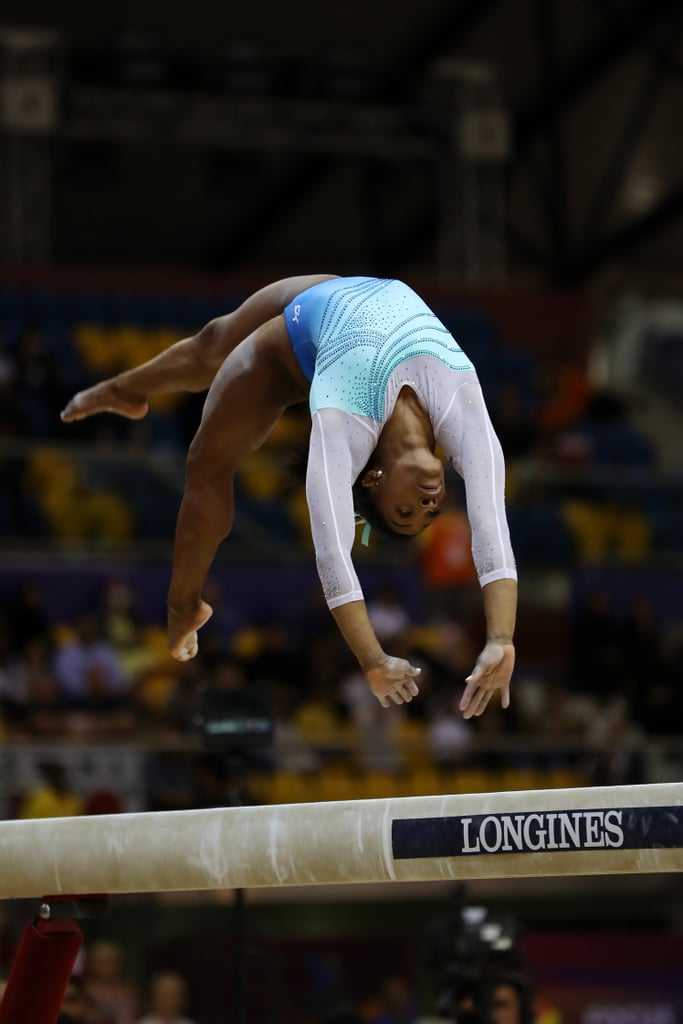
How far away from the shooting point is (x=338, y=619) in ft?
12.8

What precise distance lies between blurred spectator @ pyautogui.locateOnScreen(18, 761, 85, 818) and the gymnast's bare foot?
4010 mm

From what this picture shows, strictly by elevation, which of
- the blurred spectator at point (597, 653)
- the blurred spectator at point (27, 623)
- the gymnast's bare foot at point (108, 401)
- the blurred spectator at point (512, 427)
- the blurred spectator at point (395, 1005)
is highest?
the gymnast's bare foot at point (108, 401)

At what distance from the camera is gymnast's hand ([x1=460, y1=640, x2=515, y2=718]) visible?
3.75 metres

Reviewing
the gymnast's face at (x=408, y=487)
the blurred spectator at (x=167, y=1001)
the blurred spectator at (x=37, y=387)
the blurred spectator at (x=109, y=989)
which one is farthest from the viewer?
the blurred spectator at (x=37, y=387)

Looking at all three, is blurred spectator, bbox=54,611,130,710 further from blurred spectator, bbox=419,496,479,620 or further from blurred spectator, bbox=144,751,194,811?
blurred spectator, bbox=419,496,479,620

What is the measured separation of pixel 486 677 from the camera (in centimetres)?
377

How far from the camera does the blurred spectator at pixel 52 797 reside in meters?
8.93

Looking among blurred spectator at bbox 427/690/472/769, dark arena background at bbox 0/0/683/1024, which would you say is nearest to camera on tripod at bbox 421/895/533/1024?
dark arena background at bbox 0/0/683/1024

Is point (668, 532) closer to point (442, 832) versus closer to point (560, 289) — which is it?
point (560, 289)

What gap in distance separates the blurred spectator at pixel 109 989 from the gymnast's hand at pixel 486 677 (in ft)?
14.2

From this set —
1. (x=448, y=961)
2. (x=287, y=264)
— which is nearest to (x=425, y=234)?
(x=287, y=264)

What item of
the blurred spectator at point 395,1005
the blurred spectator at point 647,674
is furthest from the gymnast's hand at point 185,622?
the blurred spectator at point 647,674

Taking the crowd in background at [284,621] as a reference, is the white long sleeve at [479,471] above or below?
above

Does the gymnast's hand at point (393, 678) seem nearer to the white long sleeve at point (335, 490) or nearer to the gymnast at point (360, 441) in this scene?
the gymnast at point (360, 441)
